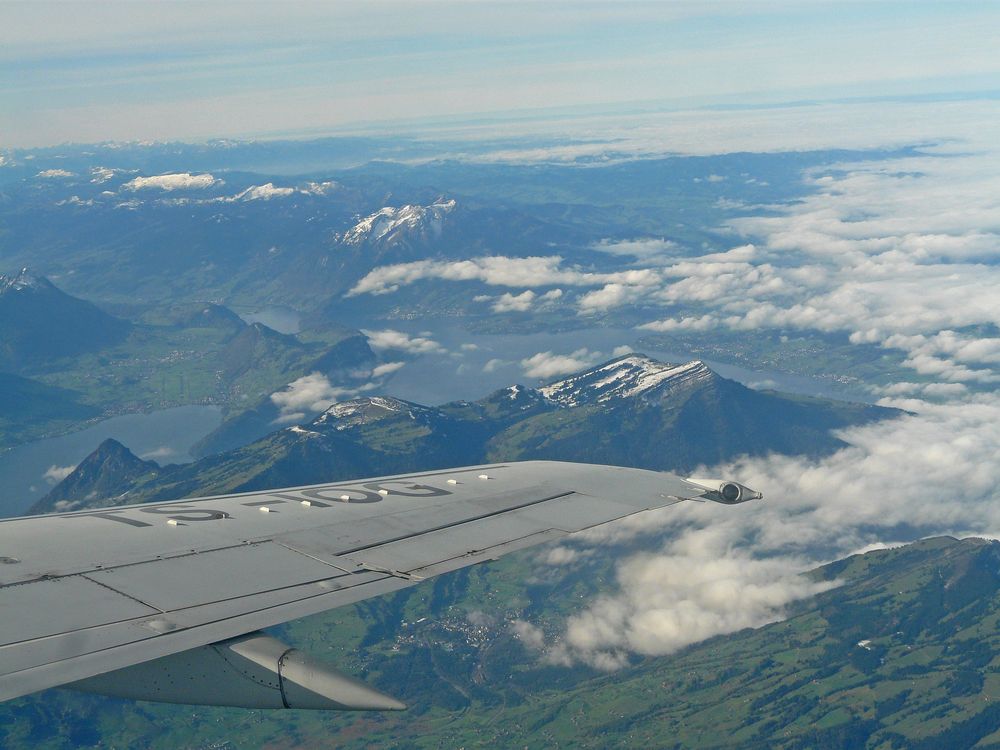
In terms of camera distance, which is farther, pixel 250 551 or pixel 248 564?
pixel 250 551

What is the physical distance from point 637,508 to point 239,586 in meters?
11.9

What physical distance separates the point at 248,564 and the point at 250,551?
1.22m

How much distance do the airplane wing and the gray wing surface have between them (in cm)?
6

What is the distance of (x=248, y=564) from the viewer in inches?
773

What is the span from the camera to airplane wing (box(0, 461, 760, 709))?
1439cm

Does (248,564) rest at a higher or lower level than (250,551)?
higher

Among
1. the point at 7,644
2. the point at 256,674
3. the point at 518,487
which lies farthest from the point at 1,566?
the point at 518,487

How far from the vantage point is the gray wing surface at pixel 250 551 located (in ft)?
47.0

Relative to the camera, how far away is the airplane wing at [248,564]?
14.4 m

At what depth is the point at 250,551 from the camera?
20.8 m

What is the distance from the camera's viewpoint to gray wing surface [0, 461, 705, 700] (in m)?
14.3

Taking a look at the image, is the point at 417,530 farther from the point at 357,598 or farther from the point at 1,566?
the point at 1,566

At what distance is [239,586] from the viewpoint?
17.8m

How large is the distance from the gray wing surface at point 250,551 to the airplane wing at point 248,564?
57 millimetres
